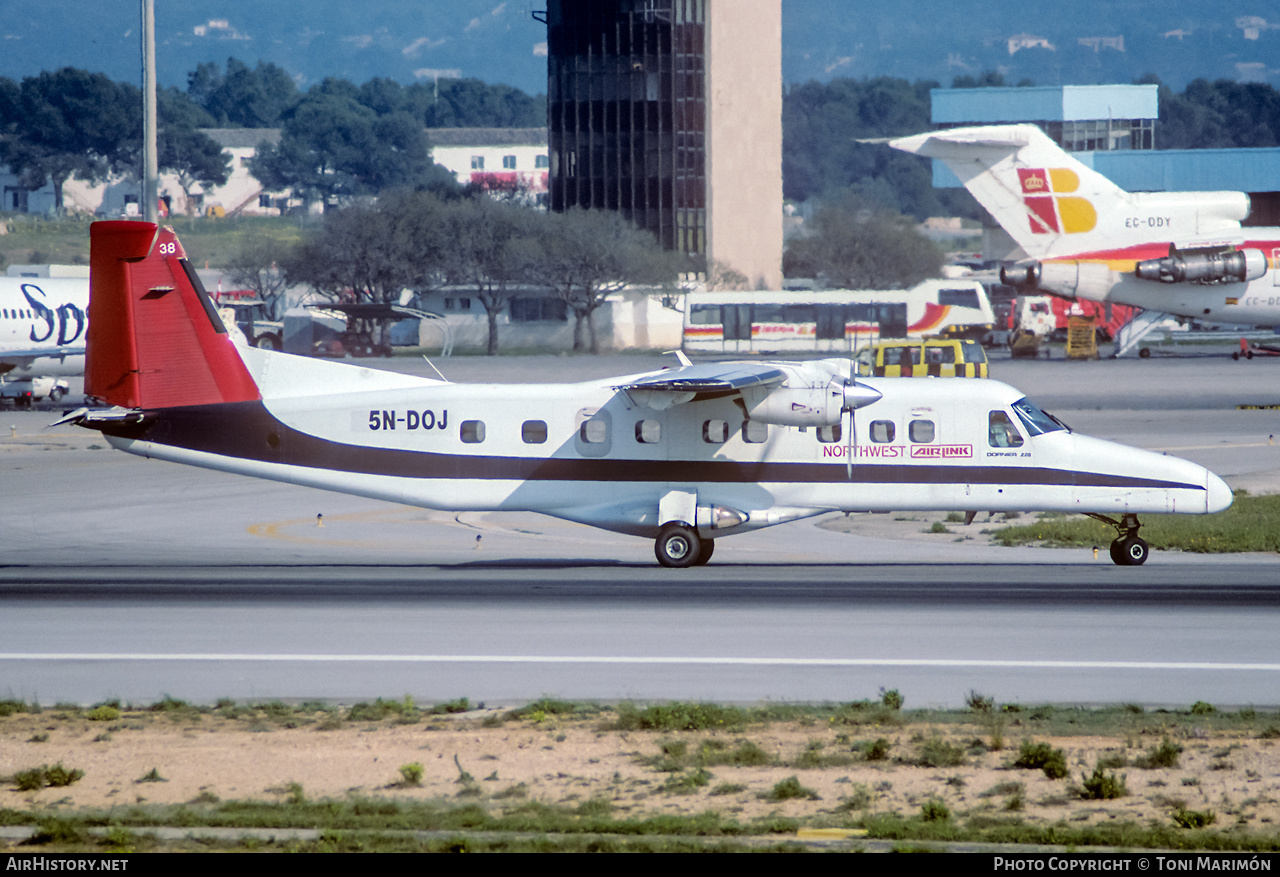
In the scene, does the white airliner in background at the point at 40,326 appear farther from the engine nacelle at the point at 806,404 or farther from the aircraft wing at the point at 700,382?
the engine nacelle at the point at 806,404

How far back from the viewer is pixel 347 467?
21.9 metres

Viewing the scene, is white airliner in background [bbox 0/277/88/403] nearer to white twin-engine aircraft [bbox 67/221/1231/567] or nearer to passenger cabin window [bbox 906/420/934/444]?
white twin-engine aircraft [bbox 67/221/1231/567]

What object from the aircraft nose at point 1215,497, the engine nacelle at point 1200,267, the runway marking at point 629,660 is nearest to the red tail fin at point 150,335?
the runway marking at point 629,660

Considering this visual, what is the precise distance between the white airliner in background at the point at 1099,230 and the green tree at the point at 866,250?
55635 millimetres

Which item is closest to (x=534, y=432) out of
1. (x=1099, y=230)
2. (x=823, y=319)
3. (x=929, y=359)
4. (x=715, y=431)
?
(x=715, y=431)

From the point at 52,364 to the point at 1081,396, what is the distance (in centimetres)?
3895

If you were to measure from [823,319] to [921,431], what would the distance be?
207 feet

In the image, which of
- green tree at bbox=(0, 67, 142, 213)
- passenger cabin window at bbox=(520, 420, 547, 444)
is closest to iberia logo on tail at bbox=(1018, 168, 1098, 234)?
passenger cabin window at bbox=(520, 420, 547, 444)

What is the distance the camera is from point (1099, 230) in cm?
5300

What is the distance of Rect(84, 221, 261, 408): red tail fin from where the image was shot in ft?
70.3

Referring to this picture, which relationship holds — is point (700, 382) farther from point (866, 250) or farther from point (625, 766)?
point (866, 250)

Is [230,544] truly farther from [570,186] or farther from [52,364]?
[570,186]

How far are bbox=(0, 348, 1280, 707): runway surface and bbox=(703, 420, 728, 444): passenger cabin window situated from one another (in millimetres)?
2062

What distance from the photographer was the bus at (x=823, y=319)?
83125 millimetres
